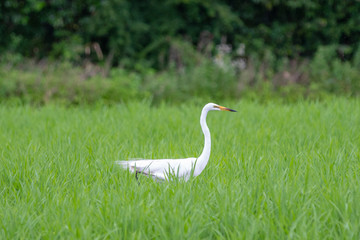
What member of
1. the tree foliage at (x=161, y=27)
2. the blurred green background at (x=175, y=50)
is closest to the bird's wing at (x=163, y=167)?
the blurred green background at (x=175, y=50)

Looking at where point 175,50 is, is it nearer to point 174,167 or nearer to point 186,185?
point 174,167

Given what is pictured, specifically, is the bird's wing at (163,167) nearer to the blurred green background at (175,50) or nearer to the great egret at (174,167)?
the great egret at (174,167)

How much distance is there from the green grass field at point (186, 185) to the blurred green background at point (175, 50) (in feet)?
11.0

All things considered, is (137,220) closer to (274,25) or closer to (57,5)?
(57,5)

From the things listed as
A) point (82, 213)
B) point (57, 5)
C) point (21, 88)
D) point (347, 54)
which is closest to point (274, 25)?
point (347, 54)

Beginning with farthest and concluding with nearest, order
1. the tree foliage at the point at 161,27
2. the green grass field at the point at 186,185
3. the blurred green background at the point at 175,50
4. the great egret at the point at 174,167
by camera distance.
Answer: the tree foliage at the point at 161,27, the blurred green background at the point at 175,50, the great egret at the point at 174,167, the green grass field at the point at 186,185

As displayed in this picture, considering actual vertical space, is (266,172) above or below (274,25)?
below

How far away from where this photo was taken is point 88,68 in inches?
376

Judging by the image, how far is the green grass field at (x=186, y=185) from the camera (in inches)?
101

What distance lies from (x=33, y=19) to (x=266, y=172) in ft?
33.4

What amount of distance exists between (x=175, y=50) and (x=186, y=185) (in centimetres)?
906

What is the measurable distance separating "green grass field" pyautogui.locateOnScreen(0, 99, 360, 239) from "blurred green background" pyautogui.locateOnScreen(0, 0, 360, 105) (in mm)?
3345

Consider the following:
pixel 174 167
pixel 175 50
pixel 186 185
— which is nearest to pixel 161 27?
pixel 175 50

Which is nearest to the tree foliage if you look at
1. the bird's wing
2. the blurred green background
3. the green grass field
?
the blurred green background
